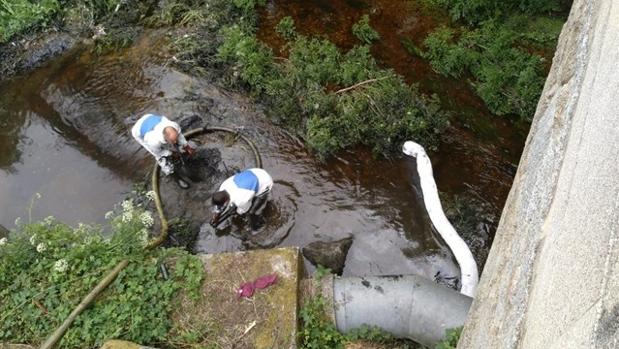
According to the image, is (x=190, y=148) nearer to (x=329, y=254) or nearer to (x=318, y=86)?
(x=318, y=86)

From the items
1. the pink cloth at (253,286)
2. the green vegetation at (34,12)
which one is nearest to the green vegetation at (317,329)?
the pink cloth at (253,286)

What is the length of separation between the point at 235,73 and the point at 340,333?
15.6ft

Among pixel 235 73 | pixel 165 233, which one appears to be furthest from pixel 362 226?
pixel 235 73

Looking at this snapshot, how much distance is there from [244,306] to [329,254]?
4.91ft

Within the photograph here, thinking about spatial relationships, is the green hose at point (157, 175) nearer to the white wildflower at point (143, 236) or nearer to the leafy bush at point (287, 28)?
the white wildflower at point (143, 236)

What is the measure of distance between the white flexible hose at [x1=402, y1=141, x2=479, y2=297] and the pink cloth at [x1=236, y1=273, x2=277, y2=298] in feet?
7.44

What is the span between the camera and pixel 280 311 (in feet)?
18.3

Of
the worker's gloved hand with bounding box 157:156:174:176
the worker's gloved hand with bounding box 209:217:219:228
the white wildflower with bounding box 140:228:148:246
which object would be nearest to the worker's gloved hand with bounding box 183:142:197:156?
the worker's gloved hand with bounding box 157:156:174:176

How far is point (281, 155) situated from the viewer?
802cm

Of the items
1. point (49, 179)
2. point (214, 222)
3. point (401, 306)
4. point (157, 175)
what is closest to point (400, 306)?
point (401, 306)

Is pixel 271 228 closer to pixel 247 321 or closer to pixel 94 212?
pixel 247 321

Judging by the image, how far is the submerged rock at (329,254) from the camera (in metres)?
6.75

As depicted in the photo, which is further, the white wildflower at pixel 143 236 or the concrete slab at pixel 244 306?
the white wildflower at pixel 143 236

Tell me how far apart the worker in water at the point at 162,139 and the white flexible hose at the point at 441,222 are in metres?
3.13
